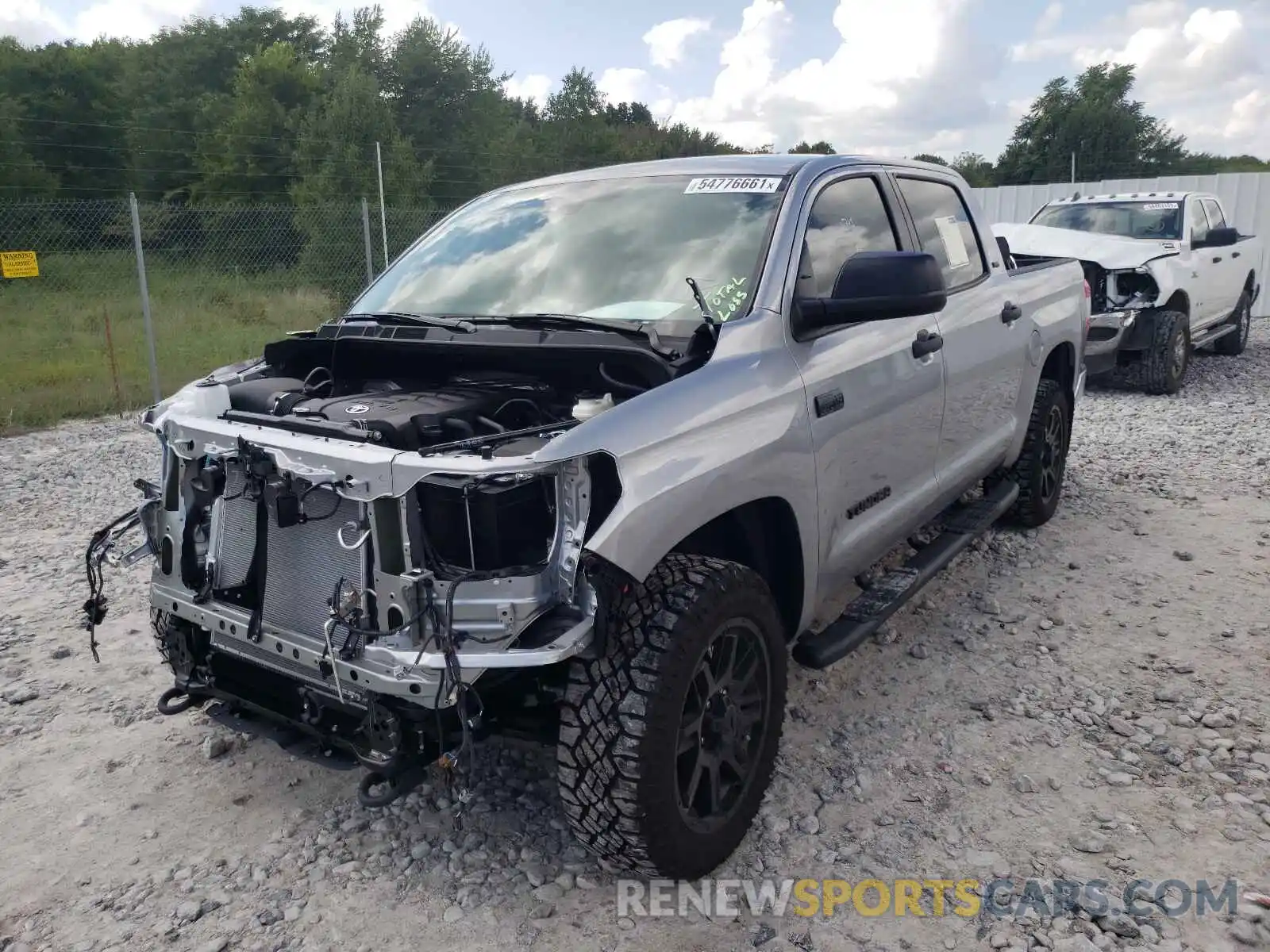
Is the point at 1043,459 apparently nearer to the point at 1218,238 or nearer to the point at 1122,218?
the point at 1218,238

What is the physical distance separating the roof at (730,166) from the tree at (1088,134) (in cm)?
4712

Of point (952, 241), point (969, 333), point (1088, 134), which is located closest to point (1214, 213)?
point (952, 241)

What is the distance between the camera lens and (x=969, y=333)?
14.1 ft

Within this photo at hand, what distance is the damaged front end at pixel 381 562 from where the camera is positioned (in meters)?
2.34

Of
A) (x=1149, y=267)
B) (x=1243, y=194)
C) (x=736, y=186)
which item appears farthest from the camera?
(x=1243, y=194)

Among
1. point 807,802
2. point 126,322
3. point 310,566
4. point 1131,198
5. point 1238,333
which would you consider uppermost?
point 1131,198

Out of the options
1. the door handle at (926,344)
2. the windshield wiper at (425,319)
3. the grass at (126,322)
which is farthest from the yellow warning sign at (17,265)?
the door handle at (926,344)

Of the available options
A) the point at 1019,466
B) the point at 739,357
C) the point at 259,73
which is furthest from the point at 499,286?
the point at 259,73

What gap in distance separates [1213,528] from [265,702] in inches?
207

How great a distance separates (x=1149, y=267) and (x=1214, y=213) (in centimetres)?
257

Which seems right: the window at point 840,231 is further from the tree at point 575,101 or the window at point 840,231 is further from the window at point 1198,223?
the tree at point 575,101

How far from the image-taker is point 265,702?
111 inches

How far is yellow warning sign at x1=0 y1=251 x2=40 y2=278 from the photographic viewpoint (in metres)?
9.12

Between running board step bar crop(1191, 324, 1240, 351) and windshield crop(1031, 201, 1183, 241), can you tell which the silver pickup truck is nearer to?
windshield crop(1031, 201, 1183, 241)
